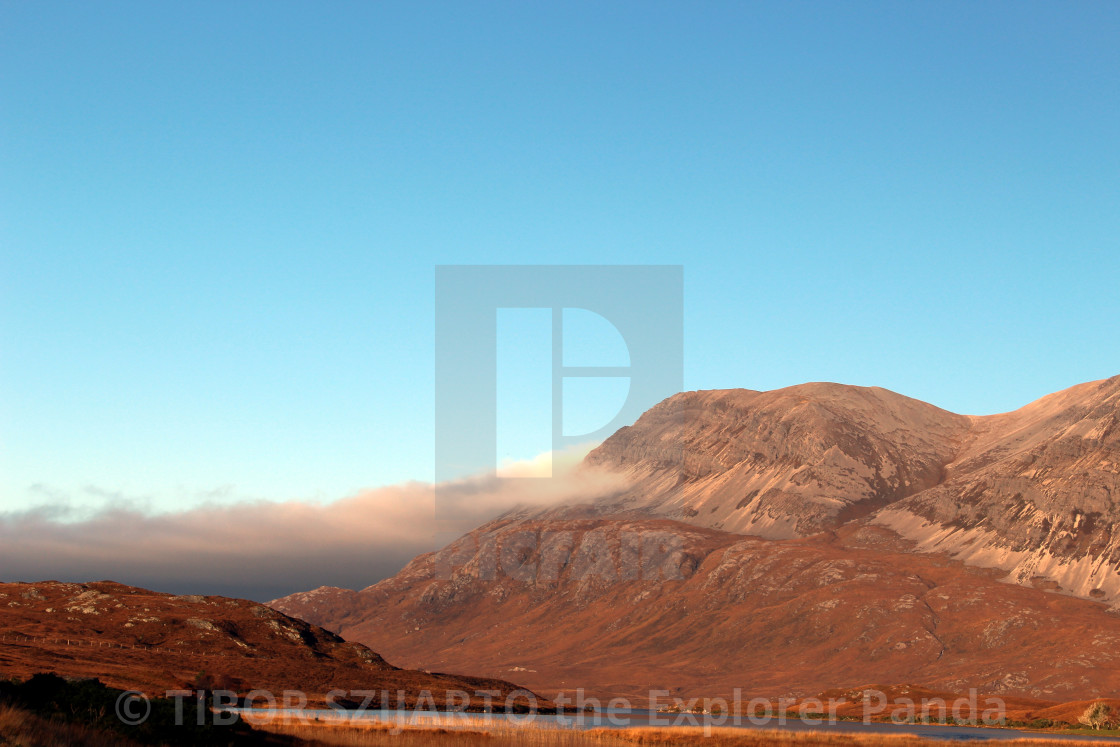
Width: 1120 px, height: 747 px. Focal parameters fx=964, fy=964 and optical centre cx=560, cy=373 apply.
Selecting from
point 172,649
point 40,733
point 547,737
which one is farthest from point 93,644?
point 40,733

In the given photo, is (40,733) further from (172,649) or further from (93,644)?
(172,649)

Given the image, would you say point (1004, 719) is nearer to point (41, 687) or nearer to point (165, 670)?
point (165, 670)

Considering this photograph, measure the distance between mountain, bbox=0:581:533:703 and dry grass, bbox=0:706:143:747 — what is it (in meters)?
88.4

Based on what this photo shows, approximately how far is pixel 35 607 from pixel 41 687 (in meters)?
150

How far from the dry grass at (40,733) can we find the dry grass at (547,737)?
2872 cm

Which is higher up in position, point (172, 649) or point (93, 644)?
point (93, 644)

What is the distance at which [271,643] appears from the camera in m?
188

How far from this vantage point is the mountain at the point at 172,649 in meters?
145

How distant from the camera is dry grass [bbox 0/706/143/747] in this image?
38250 millimetres

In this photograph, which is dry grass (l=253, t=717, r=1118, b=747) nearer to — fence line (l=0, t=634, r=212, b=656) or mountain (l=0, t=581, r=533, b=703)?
mountain (l=0, t=581, r=533, b=703)

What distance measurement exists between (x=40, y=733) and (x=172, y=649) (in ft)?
463

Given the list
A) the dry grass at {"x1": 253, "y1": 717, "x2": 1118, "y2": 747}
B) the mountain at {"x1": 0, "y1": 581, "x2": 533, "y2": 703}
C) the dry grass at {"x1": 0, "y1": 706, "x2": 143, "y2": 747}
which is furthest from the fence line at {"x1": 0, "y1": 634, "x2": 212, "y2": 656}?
the dry grass at {"x1": 0, "y1": 706, "x2": 143, "y2": 747}

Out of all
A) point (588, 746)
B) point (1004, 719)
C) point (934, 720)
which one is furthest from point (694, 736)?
point (934, 720)

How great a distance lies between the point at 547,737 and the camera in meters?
88.6
